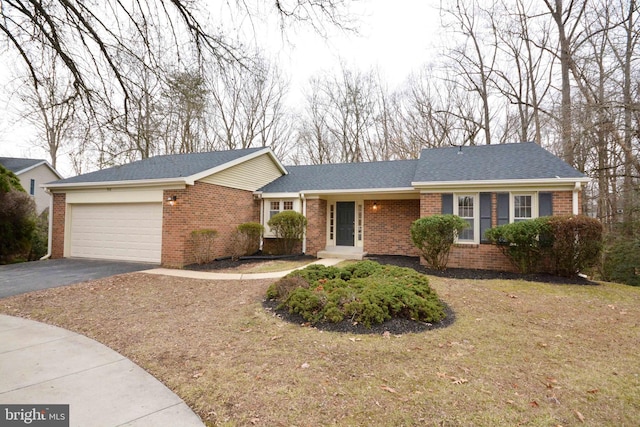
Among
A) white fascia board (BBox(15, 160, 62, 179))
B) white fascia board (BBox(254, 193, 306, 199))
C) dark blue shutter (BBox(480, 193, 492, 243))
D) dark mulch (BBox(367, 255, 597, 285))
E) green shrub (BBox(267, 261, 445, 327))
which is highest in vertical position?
white fascia board (BBox(15, 160, 62, 179))

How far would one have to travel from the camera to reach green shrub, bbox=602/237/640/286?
10.1 m

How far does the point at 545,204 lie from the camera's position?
941cm

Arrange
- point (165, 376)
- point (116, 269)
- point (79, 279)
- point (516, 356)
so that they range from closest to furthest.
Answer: point (165, 376)
point (516, 356)
point (79, 279)
point (116, 269)

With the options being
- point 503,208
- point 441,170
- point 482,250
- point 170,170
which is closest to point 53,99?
point 170,170

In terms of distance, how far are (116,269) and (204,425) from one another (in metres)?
8.61

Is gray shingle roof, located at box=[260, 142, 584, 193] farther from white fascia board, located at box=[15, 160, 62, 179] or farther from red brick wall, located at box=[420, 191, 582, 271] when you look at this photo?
white fascia board, located at box=[15, 160, 62, 179]

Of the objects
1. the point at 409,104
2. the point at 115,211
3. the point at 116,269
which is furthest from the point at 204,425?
the point at 409,104

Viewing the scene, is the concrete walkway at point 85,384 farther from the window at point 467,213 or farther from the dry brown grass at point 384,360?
the window at point 467,213

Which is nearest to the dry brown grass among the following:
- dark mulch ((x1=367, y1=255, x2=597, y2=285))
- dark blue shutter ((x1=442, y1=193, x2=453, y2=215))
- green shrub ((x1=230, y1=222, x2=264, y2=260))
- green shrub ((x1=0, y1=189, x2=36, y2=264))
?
dark mulch ((x1=367, y1=255, x2=597, y2=285))

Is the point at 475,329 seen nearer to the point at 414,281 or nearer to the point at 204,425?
the point at 414,281

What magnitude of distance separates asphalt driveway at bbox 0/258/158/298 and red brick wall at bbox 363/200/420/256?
780 centimetres

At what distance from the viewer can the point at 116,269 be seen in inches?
370

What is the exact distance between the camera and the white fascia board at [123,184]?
9.84 metres

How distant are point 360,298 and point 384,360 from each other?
149cm
